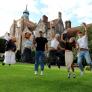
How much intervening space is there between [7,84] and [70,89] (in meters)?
2.27

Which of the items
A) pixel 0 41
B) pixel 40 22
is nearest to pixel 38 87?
pixel 0 41

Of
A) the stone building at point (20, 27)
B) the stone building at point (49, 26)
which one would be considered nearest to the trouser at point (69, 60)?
the stone building at point (49, 26)

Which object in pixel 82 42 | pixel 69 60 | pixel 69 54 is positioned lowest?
pixel 69 60

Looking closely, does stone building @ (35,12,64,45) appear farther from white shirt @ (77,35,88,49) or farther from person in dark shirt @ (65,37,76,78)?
person in dark shirt @ (65,37,76,78)

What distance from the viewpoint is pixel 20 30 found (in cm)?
8188

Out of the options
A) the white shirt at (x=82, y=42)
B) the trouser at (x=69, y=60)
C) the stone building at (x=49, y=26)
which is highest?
the stone building at (x=49, y=26)

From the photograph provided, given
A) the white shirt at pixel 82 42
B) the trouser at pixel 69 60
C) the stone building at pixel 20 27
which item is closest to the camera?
the trouser at pixel 69 60

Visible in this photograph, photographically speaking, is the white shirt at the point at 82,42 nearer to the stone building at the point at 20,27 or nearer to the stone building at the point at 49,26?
the stone building at the point at 49,26

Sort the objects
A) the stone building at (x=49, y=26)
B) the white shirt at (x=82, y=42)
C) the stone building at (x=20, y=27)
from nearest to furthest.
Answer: the white shirt at (x=82, y=42) → the stone building at (x=49, y=26) → the stone building at (x=20, y=27)

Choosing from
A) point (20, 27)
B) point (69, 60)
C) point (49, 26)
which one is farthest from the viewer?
point (20, 27)

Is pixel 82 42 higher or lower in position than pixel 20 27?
lower

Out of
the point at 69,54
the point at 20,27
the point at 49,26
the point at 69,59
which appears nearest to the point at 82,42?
the point at 69,54

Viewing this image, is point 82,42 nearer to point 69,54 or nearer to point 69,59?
point 69,54

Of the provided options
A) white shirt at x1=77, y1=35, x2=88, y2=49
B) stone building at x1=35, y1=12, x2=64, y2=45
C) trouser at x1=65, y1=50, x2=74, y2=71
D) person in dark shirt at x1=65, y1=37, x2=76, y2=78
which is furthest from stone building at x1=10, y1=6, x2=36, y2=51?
trouser at x1=65, y1=50, x2=74, y2=71
